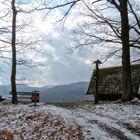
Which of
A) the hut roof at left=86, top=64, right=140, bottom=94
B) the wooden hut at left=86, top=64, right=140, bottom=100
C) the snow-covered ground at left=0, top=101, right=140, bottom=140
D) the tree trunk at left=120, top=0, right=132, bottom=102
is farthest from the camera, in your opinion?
the hut roof at left=86, top=64, right=140, bottom=94

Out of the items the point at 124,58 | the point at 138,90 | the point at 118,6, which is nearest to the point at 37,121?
the point at 124,58

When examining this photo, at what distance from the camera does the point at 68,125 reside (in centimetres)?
1888

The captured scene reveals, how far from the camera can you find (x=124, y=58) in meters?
29.2

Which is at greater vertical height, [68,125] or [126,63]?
[126,63]

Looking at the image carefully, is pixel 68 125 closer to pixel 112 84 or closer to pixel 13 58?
pixel 13 58

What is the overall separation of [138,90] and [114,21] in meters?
13.0

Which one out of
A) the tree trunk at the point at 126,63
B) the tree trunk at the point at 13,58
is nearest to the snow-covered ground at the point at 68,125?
the tree trunk at the point at 126,63

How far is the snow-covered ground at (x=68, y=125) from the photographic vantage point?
17656 millimetres

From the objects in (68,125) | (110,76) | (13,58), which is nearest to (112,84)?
(110,76)

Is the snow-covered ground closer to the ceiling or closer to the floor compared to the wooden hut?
closer to the floor

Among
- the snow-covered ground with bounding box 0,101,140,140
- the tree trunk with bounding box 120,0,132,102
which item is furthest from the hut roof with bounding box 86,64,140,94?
the snow-covered ground with bounding box 0,101,140,140

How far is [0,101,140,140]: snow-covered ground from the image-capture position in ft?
57.9

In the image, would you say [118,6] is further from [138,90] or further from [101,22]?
[138,90]

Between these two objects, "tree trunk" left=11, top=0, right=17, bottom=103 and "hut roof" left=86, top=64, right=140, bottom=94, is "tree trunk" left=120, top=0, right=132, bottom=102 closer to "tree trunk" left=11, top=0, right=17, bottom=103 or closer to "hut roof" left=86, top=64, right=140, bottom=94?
"tree trunk" left=11, top=0, right=17, bottom=103
